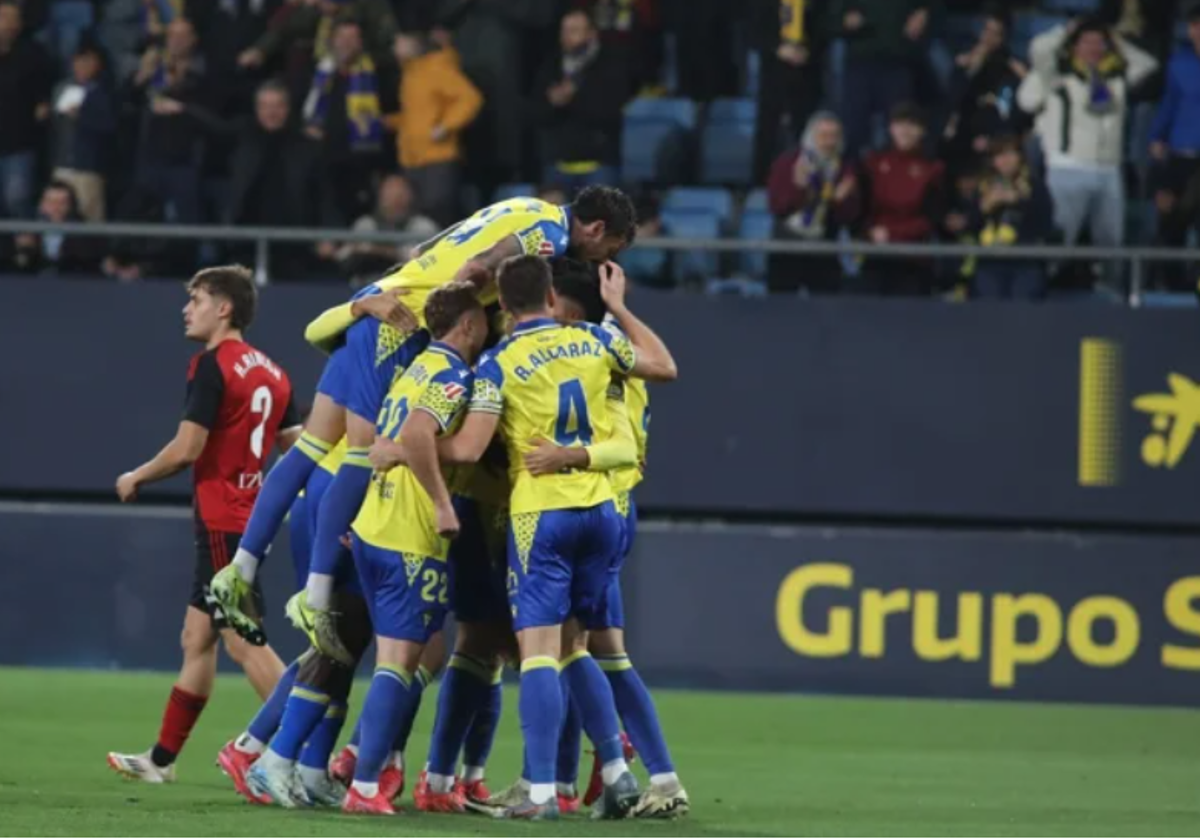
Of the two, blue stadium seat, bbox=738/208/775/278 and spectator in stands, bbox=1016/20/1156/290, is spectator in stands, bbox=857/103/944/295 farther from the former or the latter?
spectator in stands, bbox=1016/20/1156/290

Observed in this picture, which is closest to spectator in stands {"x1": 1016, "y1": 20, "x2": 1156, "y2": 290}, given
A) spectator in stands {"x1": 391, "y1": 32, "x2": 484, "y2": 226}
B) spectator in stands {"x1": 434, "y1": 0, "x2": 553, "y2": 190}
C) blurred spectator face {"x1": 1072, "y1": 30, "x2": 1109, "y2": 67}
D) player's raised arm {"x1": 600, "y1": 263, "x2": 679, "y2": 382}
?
blurred spectator face {"x1": 1072, "y1": 30, "x2": 1109, "y2": 67}

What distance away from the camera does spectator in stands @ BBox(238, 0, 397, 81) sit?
17.2 metres

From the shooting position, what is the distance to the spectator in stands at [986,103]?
16422 mm

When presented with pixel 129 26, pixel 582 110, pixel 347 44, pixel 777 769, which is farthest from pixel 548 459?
pixel 129 26

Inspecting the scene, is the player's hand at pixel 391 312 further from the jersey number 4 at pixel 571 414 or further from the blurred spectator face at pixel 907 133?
the blurred spectator face at pixel 907 133

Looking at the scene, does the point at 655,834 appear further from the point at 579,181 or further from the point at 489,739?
the point at 579,181

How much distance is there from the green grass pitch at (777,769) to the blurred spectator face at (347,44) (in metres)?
4.27

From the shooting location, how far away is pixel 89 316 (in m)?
16.2

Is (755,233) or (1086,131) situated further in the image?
(755,233)

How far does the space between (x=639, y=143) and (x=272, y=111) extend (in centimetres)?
250

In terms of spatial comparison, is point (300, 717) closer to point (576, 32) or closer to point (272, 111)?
point (272, 111)

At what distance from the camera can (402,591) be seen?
9.20 m

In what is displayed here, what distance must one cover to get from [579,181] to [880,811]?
25.1 feet

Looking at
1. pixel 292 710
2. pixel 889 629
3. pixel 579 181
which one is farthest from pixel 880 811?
pixel 579 181
